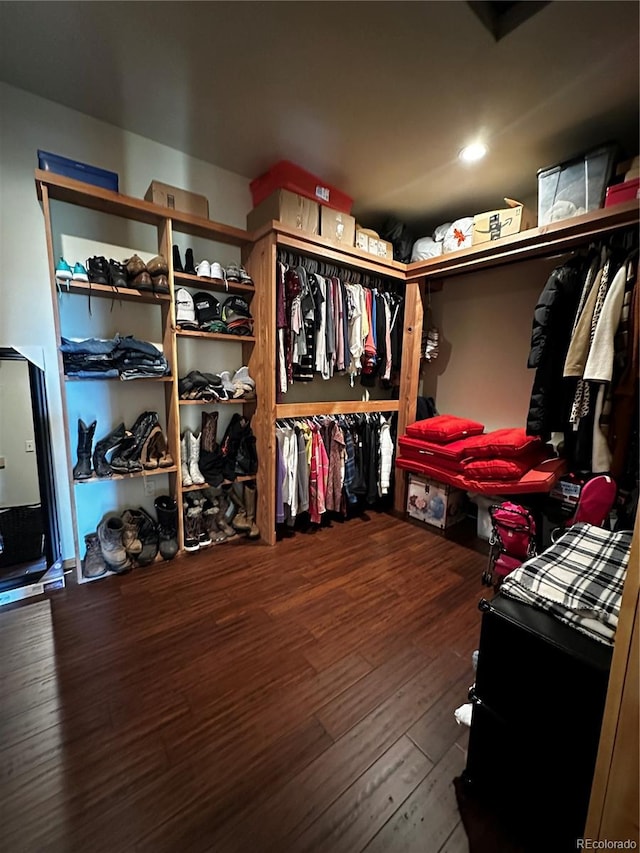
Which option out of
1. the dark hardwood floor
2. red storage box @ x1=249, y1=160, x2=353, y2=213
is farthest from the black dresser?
red storage box @ x1=249, y1=160, x2=353, y2=213

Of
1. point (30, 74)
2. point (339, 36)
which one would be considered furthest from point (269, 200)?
point (30, 74)

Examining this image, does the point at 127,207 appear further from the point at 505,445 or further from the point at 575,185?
the point at 505,445

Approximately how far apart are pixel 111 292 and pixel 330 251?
1471mm

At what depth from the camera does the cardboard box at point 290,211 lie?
2.26 meters

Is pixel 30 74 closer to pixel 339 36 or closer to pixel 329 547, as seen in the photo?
pixel 339 36

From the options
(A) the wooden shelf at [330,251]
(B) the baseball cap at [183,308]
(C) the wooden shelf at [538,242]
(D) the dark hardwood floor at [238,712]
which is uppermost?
(A) the wooden shelf at [330,251]

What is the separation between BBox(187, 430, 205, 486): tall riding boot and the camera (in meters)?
2.42

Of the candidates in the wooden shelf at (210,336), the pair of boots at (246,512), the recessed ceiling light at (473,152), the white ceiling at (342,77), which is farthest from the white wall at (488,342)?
the pair of boots at (246,512)

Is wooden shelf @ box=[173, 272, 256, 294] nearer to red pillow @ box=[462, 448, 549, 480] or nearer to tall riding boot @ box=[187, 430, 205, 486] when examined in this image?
tall riding boot @ box=[187, 430, 205, 486]

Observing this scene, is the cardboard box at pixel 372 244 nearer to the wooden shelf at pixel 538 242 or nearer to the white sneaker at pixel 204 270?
the wooden shelf at pixel 538 242

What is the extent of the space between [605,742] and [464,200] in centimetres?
317

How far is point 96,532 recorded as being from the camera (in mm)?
2273

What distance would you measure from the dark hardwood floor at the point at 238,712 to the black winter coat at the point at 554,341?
45.0 inches

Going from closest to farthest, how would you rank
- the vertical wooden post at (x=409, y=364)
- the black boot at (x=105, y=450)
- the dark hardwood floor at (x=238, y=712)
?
the dark hardwood floor at (x=238, y=712), the black boot at (x=105, y=450), the vertical wooden post at (x=409, y=364)
